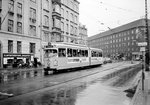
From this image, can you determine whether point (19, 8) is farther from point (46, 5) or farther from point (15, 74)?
point (15, 74)

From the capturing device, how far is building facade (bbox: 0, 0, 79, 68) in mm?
29475

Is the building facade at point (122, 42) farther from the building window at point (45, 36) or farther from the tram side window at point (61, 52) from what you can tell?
the tram side window at point (61, 52)

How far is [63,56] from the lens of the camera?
22.1 metres

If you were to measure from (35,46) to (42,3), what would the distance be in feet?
32.9

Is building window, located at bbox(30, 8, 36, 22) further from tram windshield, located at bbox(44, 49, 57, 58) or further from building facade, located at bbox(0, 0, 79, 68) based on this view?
tram windshield, located at bbox(44, 49, 57, 58)

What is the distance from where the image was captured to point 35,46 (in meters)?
35.9

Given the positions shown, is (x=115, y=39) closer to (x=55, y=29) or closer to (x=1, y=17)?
(x=55, y=29)

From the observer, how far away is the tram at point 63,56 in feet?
69.5

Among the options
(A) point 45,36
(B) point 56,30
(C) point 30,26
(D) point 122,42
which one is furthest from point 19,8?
(D) point 122,42

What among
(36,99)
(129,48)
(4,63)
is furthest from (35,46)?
(129,48)

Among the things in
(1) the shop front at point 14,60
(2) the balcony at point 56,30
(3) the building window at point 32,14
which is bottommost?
(1) the shop front at point 14,60

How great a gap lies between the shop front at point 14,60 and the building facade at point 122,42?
70979 mm

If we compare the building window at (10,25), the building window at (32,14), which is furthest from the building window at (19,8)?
the building window at (32,14)

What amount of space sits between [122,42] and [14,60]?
8990 centimetres
